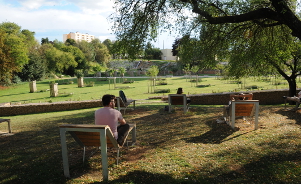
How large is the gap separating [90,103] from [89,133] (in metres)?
10.5

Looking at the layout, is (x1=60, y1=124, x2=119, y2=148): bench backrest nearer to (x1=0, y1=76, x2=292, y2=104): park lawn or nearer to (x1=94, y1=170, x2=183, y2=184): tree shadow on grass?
(x1=94, y1=170, x2=183, y2=184): tree shadow on grass

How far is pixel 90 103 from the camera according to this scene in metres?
14.0

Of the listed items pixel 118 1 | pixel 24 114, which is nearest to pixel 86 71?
pixel 24 114

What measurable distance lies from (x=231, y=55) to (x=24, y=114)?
1147 centimetres

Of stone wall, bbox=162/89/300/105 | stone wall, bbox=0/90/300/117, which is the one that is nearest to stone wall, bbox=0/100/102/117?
stone wall, bbox=0/90/300/117

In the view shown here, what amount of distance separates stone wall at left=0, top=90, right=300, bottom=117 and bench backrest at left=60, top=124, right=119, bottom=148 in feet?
33.6

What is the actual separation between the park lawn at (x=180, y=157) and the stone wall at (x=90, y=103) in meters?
6.44

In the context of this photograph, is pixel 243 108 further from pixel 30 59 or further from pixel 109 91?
pixel 30 59

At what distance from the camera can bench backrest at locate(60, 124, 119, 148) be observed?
3.60m

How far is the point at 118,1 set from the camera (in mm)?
8602

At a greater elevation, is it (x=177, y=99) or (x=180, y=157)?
(x=177, y=99)

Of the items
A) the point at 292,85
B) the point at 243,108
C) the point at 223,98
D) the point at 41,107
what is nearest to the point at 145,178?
the point at 243,108

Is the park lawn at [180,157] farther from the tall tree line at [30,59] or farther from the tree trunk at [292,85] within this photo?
the tall tree line at [30,59]

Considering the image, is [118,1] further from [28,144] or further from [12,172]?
[12,172]
